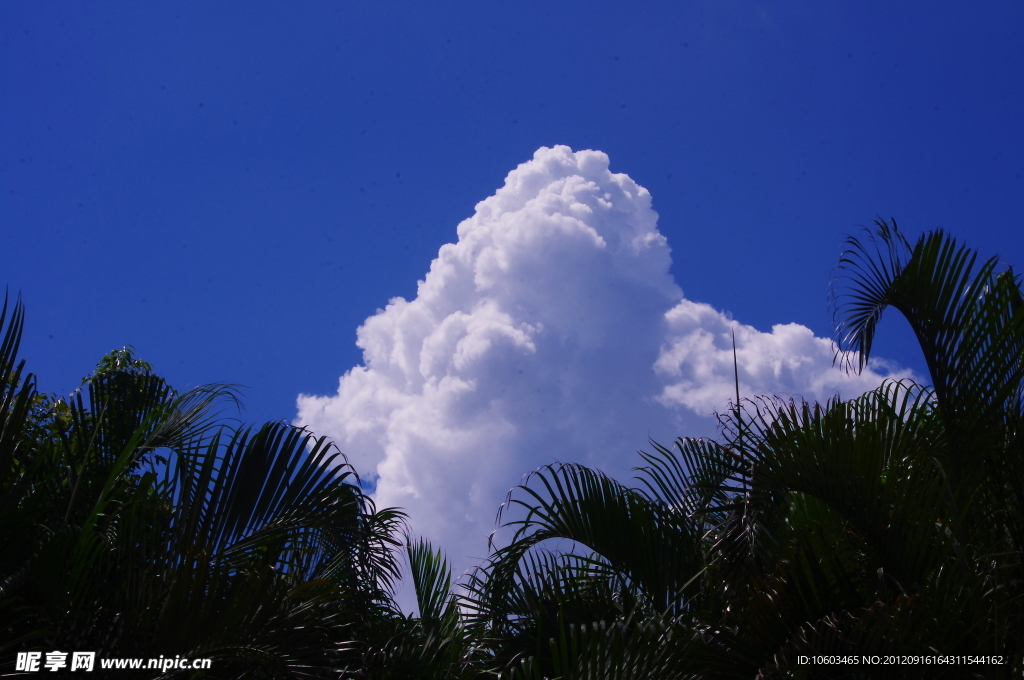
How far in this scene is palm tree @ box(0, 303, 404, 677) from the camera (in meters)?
2.32

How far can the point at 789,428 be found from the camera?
8.41 feet

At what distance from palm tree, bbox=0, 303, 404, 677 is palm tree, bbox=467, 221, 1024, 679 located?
77 centimetres

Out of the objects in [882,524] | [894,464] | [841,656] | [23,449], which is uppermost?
[23,449]

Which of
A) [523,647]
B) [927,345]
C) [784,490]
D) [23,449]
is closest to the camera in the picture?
[784,490]

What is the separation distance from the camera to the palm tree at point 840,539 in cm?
218

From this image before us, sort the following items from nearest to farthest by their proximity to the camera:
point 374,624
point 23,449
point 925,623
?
point 925,623 < point 23,449 < point 374,624

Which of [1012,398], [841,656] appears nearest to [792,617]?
[841,656]

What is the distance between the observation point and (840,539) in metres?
2.63

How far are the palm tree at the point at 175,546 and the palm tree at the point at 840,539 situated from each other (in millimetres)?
768

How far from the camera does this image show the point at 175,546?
2514mm

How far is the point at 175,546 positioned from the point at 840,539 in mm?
2266

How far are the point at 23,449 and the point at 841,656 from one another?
113 inches

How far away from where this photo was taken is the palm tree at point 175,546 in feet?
7.60

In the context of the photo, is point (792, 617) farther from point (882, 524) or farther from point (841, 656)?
point (882, 524)
